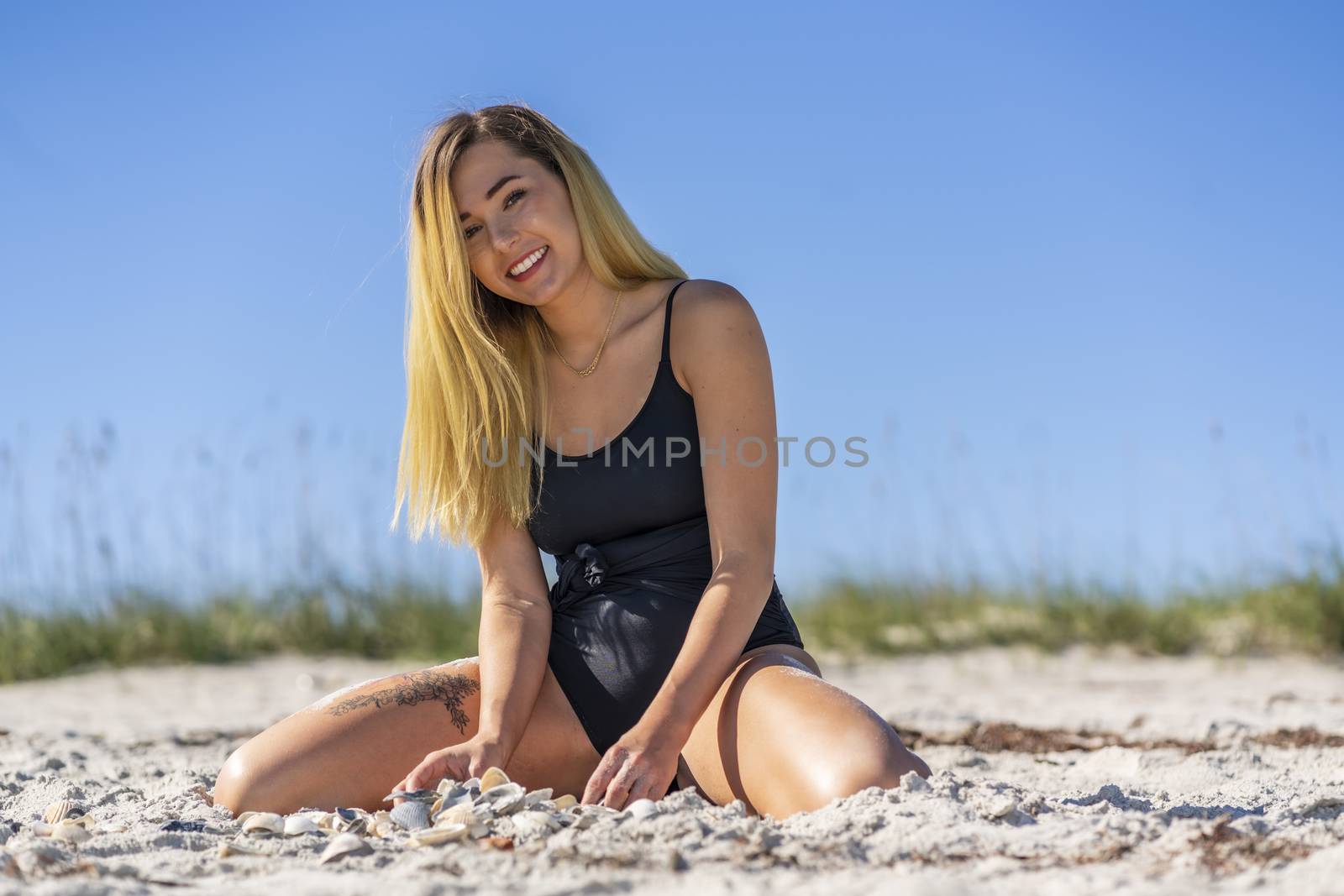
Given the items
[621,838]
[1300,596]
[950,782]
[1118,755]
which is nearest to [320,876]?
[621,838]

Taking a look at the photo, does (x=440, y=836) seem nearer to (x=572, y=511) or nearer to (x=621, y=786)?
(x=621, y=786)

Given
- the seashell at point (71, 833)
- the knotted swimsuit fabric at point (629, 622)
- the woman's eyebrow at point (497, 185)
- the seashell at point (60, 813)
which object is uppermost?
the woman's eyebrow at point (497, 185)

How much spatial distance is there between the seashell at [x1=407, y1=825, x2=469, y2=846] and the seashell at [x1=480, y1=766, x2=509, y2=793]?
0.22 metres

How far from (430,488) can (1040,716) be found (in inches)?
110

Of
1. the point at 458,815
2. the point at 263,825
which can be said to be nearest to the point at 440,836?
the point at 458,815

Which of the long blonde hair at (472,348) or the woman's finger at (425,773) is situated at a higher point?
the long blonde hair at (472,348)

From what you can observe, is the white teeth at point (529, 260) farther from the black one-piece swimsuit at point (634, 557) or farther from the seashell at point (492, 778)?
the seashell at point (492, 778)

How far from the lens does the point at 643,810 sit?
1.93m

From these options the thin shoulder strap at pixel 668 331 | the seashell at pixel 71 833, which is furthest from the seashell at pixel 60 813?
the thin shoulder strap at pixel 668 331

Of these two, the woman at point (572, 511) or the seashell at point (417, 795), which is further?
the woman at point (572, 511)

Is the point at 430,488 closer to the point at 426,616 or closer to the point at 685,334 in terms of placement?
the point at 685,334

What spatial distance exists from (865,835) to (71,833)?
1.33 meters

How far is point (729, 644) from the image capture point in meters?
2.32

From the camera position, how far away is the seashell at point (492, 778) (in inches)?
84.6
